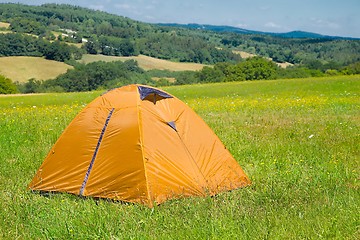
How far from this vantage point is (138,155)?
6.70 metres

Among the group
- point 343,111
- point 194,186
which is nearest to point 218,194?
point 194,186

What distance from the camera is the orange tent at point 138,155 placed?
667 centimetres

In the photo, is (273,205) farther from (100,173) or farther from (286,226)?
(100,173)

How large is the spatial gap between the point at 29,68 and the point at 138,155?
4463 inches

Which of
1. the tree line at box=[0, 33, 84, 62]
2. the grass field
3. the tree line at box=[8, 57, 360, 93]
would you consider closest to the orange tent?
the grass field

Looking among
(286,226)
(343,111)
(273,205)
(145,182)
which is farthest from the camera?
(343,111)

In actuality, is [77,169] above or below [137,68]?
above

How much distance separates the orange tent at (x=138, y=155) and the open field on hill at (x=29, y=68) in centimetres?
10230

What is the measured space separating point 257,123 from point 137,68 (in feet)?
396

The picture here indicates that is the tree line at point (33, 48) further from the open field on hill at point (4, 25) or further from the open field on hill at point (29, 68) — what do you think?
the open field on hill at point (4, 25)

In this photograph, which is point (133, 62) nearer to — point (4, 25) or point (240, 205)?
point (4, 25)

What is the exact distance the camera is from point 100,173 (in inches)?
272

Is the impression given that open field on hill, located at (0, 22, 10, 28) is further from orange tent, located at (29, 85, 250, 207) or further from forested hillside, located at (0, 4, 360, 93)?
orange tent, located at (29, 85, 250, 207)

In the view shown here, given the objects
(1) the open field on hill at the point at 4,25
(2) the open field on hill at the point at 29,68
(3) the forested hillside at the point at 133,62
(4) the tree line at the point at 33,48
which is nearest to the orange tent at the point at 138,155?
(3) the forested hillside at the point at 133,62
